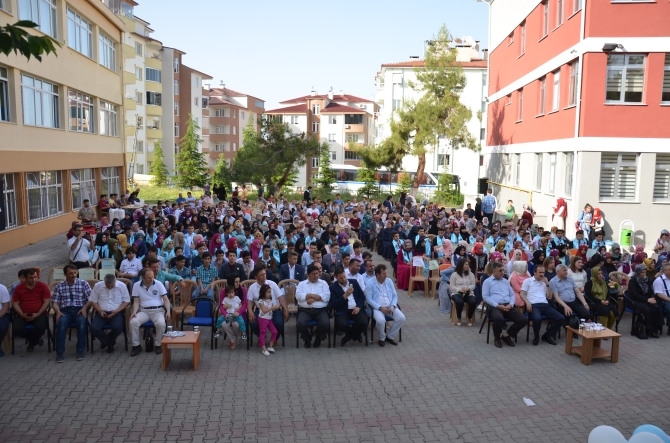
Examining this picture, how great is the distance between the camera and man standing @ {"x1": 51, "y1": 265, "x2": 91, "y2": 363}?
9.08m

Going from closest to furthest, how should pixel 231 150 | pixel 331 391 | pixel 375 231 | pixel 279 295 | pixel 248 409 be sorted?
1. pixel 248 409
2. pixel 331 391
3. pixel 279 295
4. pixel 375 231
5. pixel 231 150

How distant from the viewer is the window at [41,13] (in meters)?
19.6

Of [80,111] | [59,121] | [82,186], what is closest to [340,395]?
[59,121]

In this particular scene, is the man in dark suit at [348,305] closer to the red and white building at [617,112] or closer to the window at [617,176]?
the red and white building at [617,112]

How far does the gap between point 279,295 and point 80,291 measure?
10.7ft

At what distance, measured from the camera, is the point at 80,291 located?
9.40m

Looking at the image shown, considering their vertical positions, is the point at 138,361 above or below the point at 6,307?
below

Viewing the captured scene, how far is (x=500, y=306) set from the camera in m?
10.1

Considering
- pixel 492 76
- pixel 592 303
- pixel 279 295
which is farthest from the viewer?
pixel 492 76

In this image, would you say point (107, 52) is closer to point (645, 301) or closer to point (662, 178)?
point (662, 178)

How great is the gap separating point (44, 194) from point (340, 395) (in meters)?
18.3

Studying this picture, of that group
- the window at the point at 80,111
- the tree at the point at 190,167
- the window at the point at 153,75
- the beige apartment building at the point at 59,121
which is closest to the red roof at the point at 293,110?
the window at the point at 153,75

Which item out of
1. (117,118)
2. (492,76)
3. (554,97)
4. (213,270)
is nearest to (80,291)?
(213,270)

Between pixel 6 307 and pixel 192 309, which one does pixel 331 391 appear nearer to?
pixel 192 309
